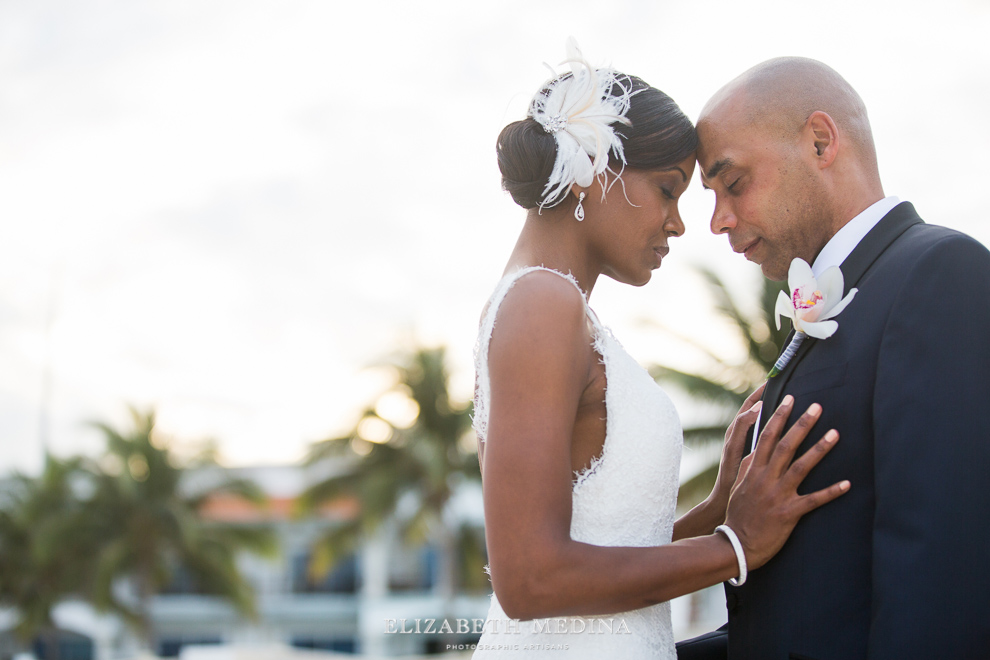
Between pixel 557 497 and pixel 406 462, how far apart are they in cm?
2355

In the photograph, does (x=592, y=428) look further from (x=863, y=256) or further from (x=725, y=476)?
(x=863, y=256)

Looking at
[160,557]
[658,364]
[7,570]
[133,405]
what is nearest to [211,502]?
[160,557]

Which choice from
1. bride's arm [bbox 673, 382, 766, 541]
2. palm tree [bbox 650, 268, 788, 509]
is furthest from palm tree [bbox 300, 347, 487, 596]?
bride's arm [bbox 673, 382, 766, 541]

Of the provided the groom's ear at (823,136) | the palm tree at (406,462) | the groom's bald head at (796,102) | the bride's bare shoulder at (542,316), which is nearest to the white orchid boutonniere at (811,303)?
the groom's ear at (823,136)

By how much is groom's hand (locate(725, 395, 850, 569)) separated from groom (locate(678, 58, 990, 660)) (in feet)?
0.16

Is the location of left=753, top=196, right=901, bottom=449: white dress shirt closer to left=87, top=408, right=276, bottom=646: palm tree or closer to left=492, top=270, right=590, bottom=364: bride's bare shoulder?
left=492, top=270, right=590, bottom=364: bride's bare shoulder

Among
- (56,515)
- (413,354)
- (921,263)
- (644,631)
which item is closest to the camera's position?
(921,263)

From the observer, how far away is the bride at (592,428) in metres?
2.16

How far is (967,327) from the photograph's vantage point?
6.82 feet

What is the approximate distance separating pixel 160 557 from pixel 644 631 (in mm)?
29305

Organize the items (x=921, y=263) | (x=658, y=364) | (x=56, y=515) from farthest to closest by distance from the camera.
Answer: (x=56, y=515) → (x=658, y=364) → (x=921, y=263)

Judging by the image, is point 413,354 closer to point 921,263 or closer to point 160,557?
point 160,557

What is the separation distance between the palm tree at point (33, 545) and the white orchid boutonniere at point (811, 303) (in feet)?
96.8

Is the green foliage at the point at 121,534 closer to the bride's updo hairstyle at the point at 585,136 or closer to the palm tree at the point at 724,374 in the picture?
the palm tree at the point at 724,374
